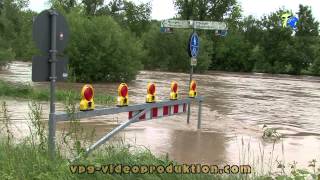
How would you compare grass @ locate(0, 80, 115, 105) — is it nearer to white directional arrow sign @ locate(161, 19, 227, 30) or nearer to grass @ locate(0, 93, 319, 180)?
white directional arrow sign @ locate(161, 19, 227, 30)

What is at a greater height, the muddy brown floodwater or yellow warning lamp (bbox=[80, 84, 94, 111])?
yellow warning lamp (bbox=[80, 84, 94, 111])

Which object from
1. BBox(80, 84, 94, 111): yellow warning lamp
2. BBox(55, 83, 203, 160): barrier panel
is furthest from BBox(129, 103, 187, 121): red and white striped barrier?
BBox(80, 84, 94, 111): yellow warning lamp

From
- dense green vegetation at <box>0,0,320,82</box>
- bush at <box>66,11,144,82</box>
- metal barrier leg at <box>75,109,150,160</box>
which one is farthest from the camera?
dense green vegetation at <box>0,0,320,82</box>

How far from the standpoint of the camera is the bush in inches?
1222

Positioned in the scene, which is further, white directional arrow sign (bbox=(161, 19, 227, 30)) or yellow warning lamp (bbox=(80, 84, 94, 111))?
white directional arrow sign (bbox=(161, 19, 227, 30))

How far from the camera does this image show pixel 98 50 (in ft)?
104

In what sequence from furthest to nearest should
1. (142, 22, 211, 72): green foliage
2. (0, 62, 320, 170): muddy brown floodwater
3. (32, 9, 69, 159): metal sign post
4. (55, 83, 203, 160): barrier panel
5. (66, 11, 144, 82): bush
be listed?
(142, 22, 211, 72): green foliage → (66, 11, 144, 82): bush → (0, 62, 320, 170): muddy brown floodwater → (55, 83, 203, 160): barrier panel → (32, 9, 69, 159): metal sign post

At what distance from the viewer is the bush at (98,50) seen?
102ft

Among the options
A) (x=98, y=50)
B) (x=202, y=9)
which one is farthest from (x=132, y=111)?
(x=202, y=9)

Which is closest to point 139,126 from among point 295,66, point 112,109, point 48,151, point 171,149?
point 171,149

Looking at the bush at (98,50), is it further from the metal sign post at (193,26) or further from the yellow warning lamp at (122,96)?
the yellow warning lamp at (122,96)

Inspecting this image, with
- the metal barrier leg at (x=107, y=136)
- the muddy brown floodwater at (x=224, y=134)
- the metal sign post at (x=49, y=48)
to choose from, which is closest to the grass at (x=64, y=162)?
the metal barrier leg at (x=107, y=136)

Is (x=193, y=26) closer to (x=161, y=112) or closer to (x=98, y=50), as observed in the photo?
(x=161, y=112)

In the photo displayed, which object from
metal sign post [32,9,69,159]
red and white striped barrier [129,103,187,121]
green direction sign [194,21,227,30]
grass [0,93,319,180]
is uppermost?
green direction sign [194,21,227,30]
